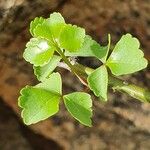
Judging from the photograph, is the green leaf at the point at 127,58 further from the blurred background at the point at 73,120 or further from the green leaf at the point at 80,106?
the blurred background at the point at 73,120

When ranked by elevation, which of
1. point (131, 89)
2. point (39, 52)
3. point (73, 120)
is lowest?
point (73, 120)

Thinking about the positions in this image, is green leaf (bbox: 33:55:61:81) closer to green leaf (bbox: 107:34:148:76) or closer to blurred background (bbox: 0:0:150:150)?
green leaf (bbox: 107:34:148:76)

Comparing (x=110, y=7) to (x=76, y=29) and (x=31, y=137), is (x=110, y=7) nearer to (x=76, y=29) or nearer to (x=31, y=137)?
(x=31, y=137)

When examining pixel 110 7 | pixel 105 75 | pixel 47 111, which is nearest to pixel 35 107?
pixel 47 111

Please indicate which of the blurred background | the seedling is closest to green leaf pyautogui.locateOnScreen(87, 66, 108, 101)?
the seedling

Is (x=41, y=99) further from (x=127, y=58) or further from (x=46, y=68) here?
(x=127, y=58)

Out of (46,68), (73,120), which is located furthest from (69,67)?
(73,120)
